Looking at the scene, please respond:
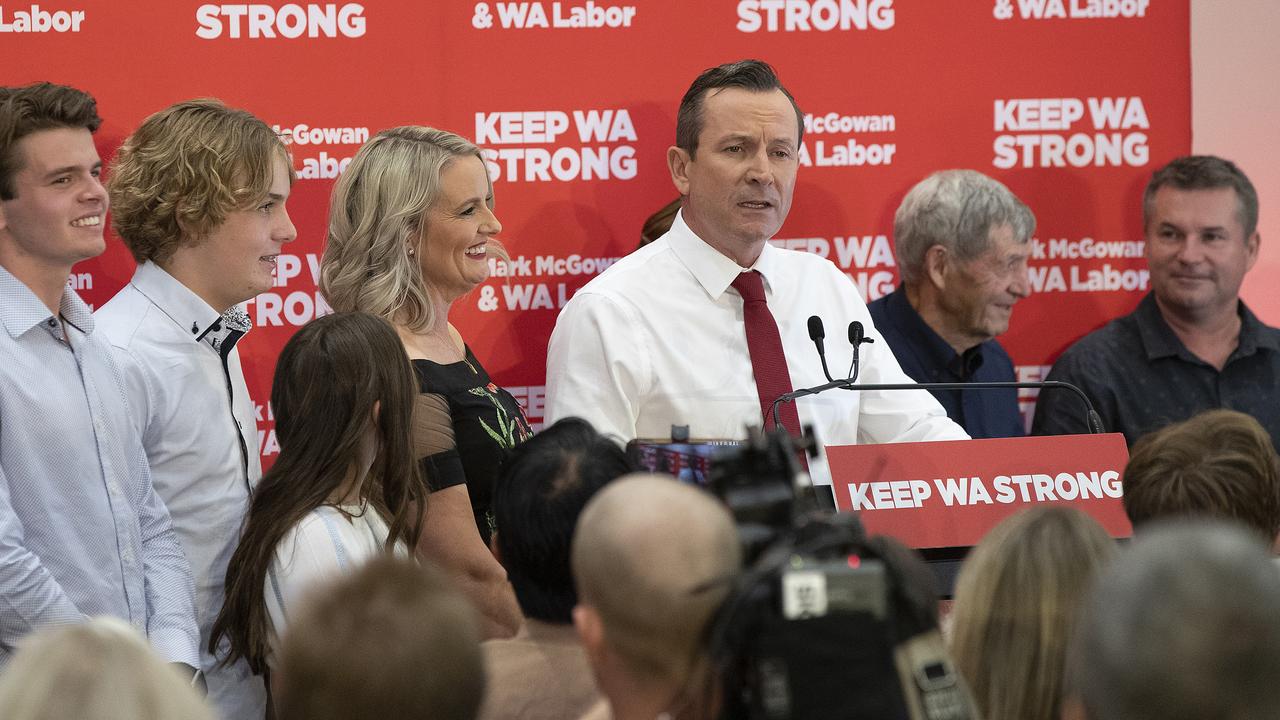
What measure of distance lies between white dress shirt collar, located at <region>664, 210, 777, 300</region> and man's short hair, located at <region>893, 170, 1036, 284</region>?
75 centimetres

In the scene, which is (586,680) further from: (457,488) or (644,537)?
(457,488)

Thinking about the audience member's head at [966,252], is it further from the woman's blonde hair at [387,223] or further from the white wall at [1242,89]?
the woman's blonde hair at [387,223]

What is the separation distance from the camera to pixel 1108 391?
435 cm

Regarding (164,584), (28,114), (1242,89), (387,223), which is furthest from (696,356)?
(1242,89)

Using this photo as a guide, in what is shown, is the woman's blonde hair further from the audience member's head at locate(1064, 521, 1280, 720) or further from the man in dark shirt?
the audience member's head at locate(1064, 521, 1280, 720)

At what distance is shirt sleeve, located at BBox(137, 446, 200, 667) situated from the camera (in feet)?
9.27

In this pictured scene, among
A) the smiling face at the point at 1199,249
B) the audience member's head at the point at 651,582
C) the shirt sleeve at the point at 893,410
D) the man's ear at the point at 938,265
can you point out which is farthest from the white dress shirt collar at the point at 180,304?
the smiling face at the point at 1199,249

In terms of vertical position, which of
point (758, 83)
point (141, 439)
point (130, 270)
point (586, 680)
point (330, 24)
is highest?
point (330, 24)

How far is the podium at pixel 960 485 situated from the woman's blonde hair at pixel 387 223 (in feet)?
3.98

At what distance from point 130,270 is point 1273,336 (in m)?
3.58

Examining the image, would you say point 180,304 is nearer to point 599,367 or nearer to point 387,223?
point 387,223

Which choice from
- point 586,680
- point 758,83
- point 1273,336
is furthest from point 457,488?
point 1273,336

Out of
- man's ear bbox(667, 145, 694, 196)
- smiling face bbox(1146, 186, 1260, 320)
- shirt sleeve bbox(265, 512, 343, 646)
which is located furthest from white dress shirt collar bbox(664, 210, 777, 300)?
smiling face bbox(1146, 186, 1260, 320)

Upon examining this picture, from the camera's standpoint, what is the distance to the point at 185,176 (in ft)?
10.5
